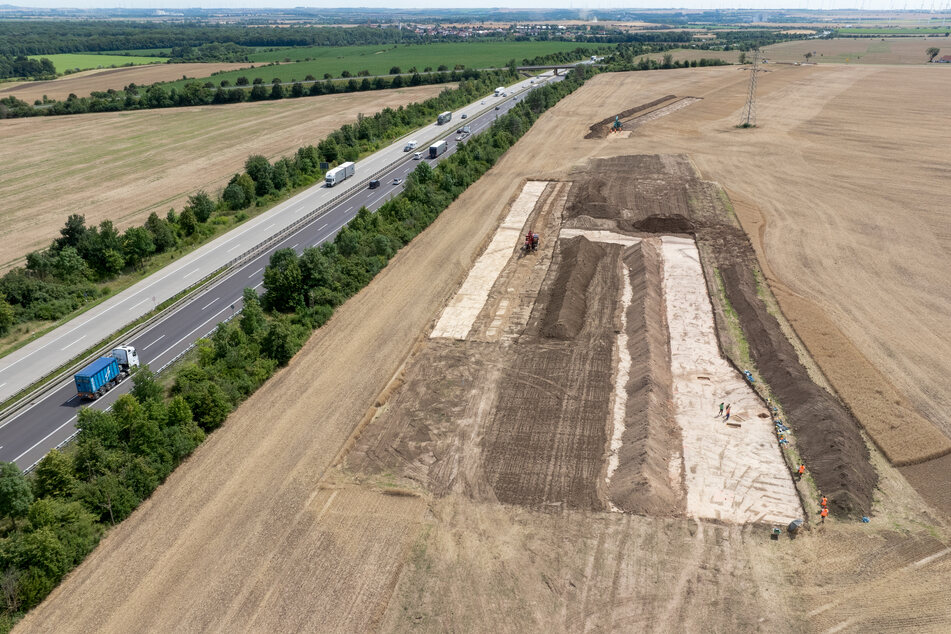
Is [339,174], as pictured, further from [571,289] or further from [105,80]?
[105,80]

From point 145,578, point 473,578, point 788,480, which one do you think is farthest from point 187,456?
point 788,480

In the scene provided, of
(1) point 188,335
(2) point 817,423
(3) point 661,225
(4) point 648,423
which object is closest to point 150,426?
(1) point 188,335

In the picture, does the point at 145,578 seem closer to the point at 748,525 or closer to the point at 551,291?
the point at 748,525

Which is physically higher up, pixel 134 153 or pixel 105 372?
pixel 134 153

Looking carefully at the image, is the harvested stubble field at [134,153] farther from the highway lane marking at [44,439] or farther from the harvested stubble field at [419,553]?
the harvested stubble field at [419,553]

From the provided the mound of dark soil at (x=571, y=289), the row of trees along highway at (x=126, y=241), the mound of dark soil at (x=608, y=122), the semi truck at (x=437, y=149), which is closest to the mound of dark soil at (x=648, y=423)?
the mound of dark soil at (x=571, y=289)

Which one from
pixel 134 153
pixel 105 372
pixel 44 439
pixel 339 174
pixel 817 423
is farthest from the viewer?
pixel 134 153
